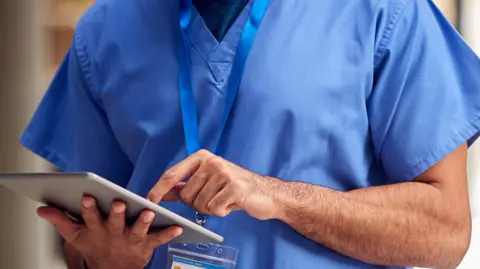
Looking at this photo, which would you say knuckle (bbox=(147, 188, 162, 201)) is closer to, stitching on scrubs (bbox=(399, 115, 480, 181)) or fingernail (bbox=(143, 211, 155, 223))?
fingernail (bbox=(143, 211, 155, 223))

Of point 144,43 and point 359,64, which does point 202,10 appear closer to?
point 144,43

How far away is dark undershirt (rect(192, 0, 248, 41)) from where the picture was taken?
108cm

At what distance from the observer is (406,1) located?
1.03m

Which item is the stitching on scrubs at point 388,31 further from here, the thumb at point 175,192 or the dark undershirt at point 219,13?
the thumb at point 175,192

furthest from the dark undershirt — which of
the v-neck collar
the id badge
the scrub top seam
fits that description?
the id badge

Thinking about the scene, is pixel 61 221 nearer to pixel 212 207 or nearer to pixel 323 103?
pixel 212 207

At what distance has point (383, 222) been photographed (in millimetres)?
988

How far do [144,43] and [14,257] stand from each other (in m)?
0.96

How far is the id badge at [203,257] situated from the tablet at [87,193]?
0.31 ft

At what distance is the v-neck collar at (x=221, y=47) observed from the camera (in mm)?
1056

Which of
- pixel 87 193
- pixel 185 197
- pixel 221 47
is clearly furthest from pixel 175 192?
pixel 221 47

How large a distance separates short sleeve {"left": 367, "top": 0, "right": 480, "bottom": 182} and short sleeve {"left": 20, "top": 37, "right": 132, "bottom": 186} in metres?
0.45

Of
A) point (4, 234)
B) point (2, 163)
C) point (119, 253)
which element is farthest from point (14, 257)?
point (119, 253)

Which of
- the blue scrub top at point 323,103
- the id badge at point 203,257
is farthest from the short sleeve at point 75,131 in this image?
the id badge at point 203,257
